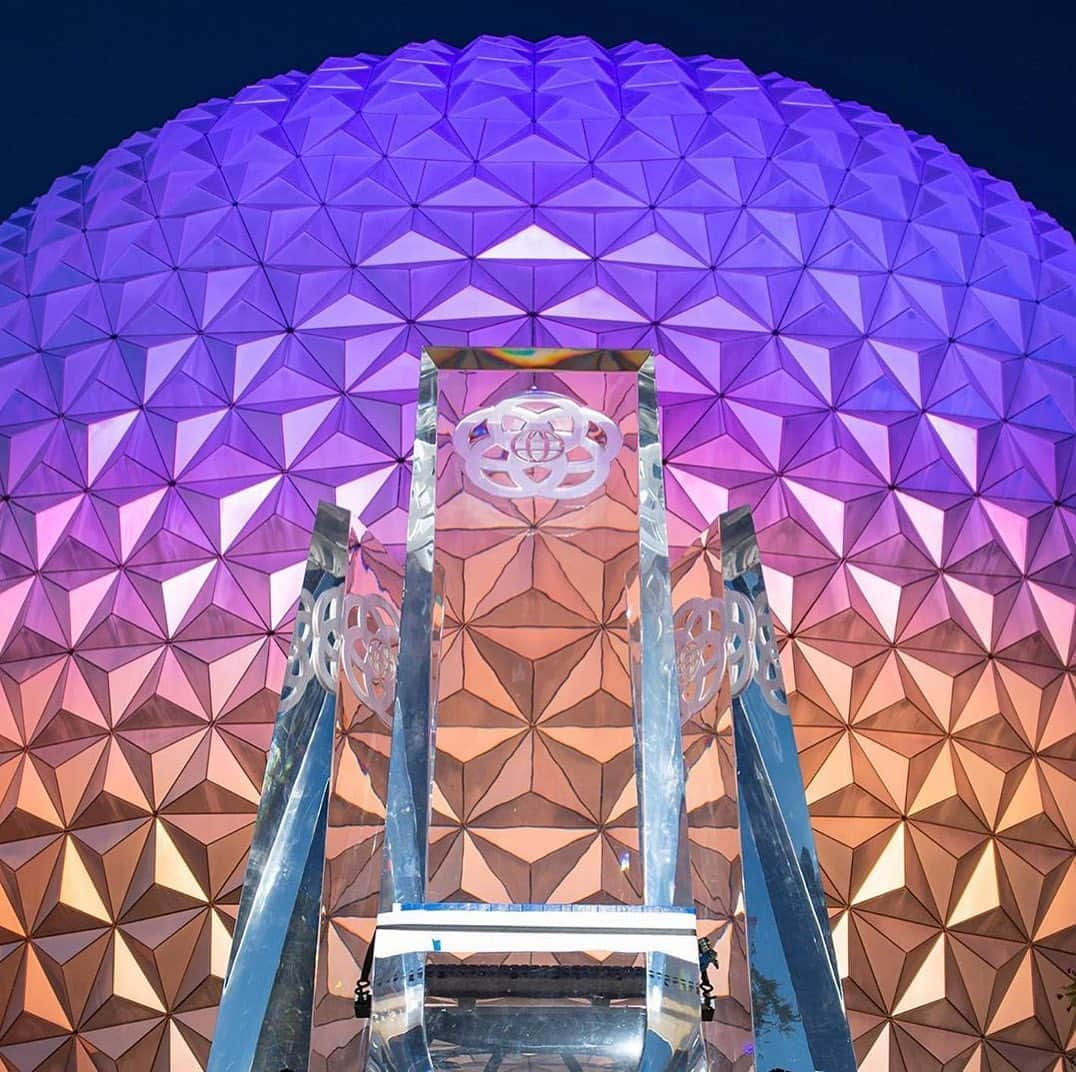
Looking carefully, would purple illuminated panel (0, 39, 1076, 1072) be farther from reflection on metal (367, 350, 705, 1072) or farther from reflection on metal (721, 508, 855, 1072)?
reflection on metal (721, 508, 855, 1072)

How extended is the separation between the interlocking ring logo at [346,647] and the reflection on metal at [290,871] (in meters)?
0.01

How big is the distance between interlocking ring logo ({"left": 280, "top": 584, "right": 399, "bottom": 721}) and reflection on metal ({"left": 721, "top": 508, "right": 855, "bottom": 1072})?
210cm

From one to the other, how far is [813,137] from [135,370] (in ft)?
27.7

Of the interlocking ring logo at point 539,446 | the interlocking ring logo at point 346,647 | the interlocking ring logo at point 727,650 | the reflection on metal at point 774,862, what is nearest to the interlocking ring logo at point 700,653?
the interlocking ring logo at point 727,650

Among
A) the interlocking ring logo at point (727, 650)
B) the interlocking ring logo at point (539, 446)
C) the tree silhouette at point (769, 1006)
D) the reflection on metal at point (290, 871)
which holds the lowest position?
the tree silhouette at point (769, 1006)

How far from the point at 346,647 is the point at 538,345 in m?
7.27

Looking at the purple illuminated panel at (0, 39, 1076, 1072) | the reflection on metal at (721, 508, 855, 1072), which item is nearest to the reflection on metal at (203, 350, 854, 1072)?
the reflection on metal at (721, 508, 855, 1072)

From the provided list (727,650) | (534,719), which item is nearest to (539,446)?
(727,650)

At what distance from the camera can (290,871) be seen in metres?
7.25

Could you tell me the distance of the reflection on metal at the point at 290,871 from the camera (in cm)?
673

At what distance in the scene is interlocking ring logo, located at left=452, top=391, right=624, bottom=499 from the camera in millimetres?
8734

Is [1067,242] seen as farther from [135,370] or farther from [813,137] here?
[135,370]

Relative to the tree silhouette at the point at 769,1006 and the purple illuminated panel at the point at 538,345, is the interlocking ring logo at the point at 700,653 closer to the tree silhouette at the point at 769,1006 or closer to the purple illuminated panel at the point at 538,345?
the tree silhouette at the point at 769,1006

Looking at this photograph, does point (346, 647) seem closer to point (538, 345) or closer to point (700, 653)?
point (700, 653)
